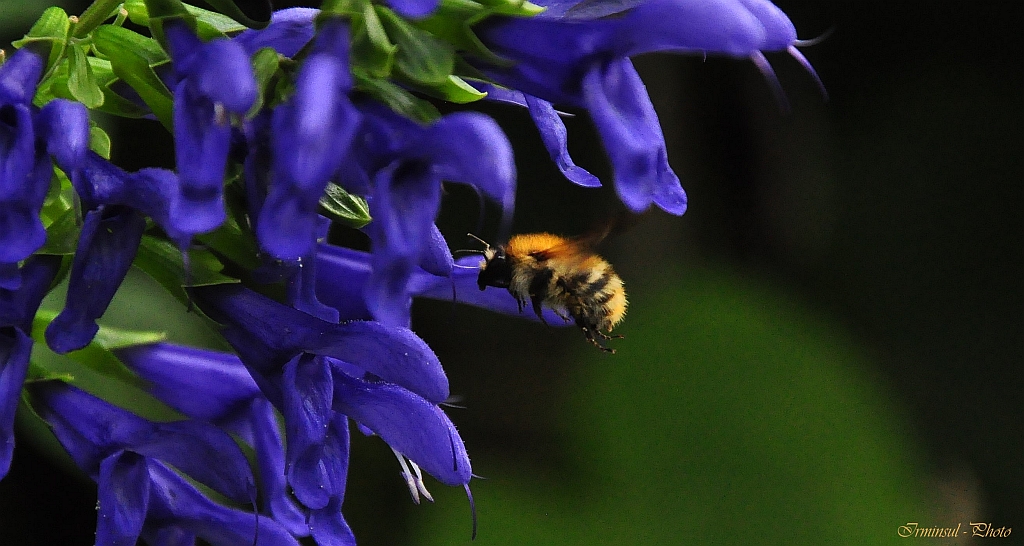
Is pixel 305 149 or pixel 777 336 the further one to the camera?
pixel 777 336

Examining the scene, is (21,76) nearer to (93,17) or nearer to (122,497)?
(93,17)

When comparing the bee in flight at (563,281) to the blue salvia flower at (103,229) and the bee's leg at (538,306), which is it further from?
the blue salvia flower at (103,229)

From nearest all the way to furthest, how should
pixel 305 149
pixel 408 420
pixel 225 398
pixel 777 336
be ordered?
pixel 305 149
pixel 408 420
pixel 225 398
pixel 777 336

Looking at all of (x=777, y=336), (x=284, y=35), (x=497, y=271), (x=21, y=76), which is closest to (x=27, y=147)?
(x=21, y=76)

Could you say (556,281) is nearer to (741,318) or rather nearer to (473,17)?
(473,17)

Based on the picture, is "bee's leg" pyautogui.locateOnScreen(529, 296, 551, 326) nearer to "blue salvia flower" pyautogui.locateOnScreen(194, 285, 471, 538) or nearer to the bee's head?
the bee's head

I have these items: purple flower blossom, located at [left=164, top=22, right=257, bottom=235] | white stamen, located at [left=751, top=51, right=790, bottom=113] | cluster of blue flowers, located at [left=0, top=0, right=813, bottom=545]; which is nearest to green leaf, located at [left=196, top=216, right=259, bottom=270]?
cluster of blue flowers, located at [left=0, top=0, right=813, bottom=545]
